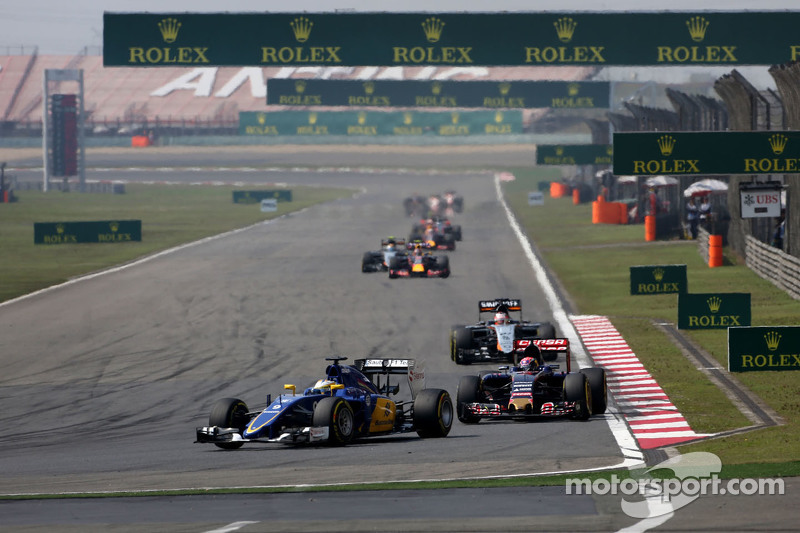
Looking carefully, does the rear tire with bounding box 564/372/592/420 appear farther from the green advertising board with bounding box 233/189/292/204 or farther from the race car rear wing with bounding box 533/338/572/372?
the green advertising board with bounding box 233/189/292/204

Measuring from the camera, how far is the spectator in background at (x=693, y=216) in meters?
53.8

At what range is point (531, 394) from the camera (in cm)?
1975

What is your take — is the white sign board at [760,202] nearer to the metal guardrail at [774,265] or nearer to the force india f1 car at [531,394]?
the metal guardrail at [774,265]

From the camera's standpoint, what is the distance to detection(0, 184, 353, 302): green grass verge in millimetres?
47688

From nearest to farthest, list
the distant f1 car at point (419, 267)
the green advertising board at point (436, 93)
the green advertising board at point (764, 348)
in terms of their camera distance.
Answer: the green advertising board at point (764, 348)
the distant f1 car at point (419, 267)
the green advertising board at point (436, 93)

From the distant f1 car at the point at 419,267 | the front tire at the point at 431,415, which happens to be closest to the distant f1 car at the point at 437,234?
the distant f1 car at the point at 419,267

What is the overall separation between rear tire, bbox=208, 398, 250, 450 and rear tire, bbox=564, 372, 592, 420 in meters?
5.03

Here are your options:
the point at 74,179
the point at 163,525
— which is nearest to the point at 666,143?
the point at 163,525

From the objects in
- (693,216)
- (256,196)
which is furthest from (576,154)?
(256,196)

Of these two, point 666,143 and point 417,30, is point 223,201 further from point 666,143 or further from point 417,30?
point 666,143

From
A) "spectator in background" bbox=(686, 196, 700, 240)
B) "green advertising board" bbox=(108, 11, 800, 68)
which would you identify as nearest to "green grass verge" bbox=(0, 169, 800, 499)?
"spectator in background" bbox=(686, 196, 700, 240)

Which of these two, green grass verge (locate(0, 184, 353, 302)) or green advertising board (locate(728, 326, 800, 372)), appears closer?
green advertising board (locate(728, 326, 800, 372))

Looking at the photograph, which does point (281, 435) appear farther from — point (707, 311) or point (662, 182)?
point (662, 182)

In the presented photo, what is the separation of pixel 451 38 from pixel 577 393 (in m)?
26.0
